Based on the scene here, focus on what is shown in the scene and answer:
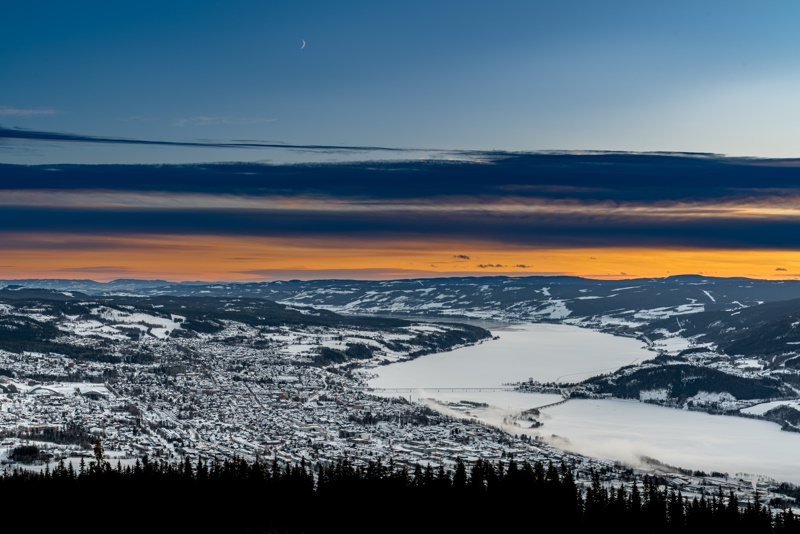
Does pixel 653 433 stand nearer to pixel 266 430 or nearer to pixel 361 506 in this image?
pixel 266 430

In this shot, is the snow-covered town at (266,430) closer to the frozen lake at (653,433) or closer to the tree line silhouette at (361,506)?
the frozen lake at (653,433)

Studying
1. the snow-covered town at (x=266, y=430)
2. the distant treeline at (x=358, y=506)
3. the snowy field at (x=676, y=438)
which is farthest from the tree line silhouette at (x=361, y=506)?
the snowy field at (x=676, y=438)

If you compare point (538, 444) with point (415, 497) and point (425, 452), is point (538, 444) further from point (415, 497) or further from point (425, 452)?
point (415, 497)

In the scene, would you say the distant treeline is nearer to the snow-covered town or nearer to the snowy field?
the snow-covered town

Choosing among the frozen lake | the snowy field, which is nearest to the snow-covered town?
the frozen lake

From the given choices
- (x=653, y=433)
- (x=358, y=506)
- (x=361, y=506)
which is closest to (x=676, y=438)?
(x=653, y=433)
